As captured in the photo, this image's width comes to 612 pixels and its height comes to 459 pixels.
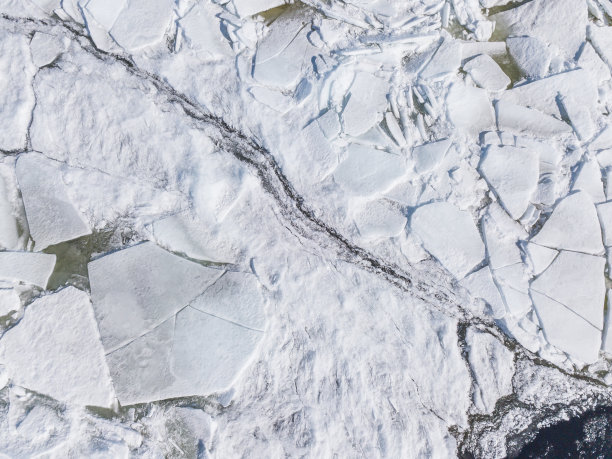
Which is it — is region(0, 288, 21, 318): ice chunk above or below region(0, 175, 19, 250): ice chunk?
below

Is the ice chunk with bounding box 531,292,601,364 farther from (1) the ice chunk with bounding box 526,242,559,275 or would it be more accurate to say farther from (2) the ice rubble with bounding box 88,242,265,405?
(2) the ice rubble with bounding box 88,242,265,405

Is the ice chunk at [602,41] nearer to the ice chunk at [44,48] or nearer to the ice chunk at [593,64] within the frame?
the ice chunk at [593,64]

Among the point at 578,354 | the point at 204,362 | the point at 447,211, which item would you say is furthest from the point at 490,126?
the point at 204,362

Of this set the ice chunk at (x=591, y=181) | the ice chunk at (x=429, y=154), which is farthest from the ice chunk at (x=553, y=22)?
the ice chunk at (x=429, y=154)

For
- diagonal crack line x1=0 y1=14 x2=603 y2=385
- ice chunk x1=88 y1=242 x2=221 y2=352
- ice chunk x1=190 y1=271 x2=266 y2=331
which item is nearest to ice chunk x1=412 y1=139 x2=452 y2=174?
diagonal crack line x1=0 y1=14 x2=603 y2=385

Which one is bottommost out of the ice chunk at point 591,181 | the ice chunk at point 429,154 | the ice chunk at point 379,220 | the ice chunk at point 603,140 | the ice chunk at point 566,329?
the ice chunk at point 379,220

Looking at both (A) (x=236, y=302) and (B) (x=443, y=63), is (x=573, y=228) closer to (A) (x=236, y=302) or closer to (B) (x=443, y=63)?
(B) (x=443, y=63)

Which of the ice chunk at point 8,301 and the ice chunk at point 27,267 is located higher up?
the ice chunk at point 27,267
